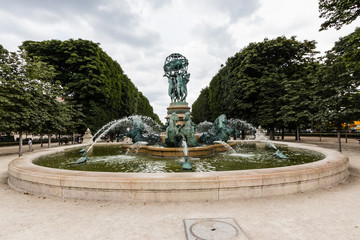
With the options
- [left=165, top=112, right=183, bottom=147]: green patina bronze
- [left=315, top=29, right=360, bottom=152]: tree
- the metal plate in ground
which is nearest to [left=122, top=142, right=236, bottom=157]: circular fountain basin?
[left=165, top=112, right=183, bottom=147]: green patina bronze

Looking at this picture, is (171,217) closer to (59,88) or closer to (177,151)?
(177,151)

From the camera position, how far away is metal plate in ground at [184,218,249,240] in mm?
3429

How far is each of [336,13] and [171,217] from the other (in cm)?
2136

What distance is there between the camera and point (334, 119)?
1631 centimetres

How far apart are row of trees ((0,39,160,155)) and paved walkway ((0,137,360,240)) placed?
13.5 meters

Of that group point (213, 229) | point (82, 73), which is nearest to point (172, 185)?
point (213, 229)

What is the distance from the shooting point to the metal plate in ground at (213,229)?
11.3 feet

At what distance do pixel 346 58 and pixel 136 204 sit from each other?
16884 millimetres

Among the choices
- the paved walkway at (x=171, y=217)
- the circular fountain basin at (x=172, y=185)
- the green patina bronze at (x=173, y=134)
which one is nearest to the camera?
the paved walkway at (x=171, y=217)

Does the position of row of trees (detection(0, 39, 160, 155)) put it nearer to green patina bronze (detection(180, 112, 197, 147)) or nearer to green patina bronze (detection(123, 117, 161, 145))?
green patina bronze (detection(123, 117, 161, 145))

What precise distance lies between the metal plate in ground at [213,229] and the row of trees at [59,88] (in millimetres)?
16862

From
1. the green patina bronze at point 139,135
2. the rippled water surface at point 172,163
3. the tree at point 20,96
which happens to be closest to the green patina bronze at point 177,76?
the green patina bronze at point 139,135

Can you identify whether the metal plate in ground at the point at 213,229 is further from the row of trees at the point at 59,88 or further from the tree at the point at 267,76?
the tree at the point at 267,76

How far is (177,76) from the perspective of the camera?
17484mm
